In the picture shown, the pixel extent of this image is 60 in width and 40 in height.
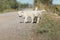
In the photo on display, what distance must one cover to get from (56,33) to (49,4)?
383 inches

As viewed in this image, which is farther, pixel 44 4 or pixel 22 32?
pixel 44 4

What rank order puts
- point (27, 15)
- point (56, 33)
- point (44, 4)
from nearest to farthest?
point (56, 33) < point (27, 15) < point (44, 4)

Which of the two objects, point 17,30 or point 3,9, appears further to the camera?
point 3,9

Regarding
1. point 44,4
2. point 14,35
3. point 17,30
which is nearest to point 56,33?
point 14,35

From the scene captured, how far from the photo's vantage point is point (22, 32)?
34.1 ft

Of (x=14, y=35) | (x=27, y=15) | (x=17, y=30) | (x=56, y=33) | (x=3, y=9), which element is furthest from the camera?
(x=3, y=9)

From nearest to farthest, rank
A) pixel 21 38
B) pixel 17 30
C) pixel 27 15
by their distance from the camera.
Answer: pixel 21 38 < pixel 17 30 < pixel 27 15

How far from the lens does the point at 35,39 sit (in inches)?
352

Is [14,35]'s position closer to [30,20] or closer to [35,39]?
[35,39]

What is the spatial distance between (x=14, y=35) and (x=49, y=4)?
28.7ft

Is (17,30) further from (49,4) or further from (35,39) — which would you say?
(49,4)

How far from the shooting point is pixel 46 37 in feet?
28.6

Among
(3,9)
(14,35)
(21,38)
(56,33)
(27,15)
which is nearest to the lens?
(56,33)

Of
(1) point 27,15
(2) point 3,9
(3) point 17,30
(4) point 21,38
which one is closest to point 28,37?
(4) point 21,38
